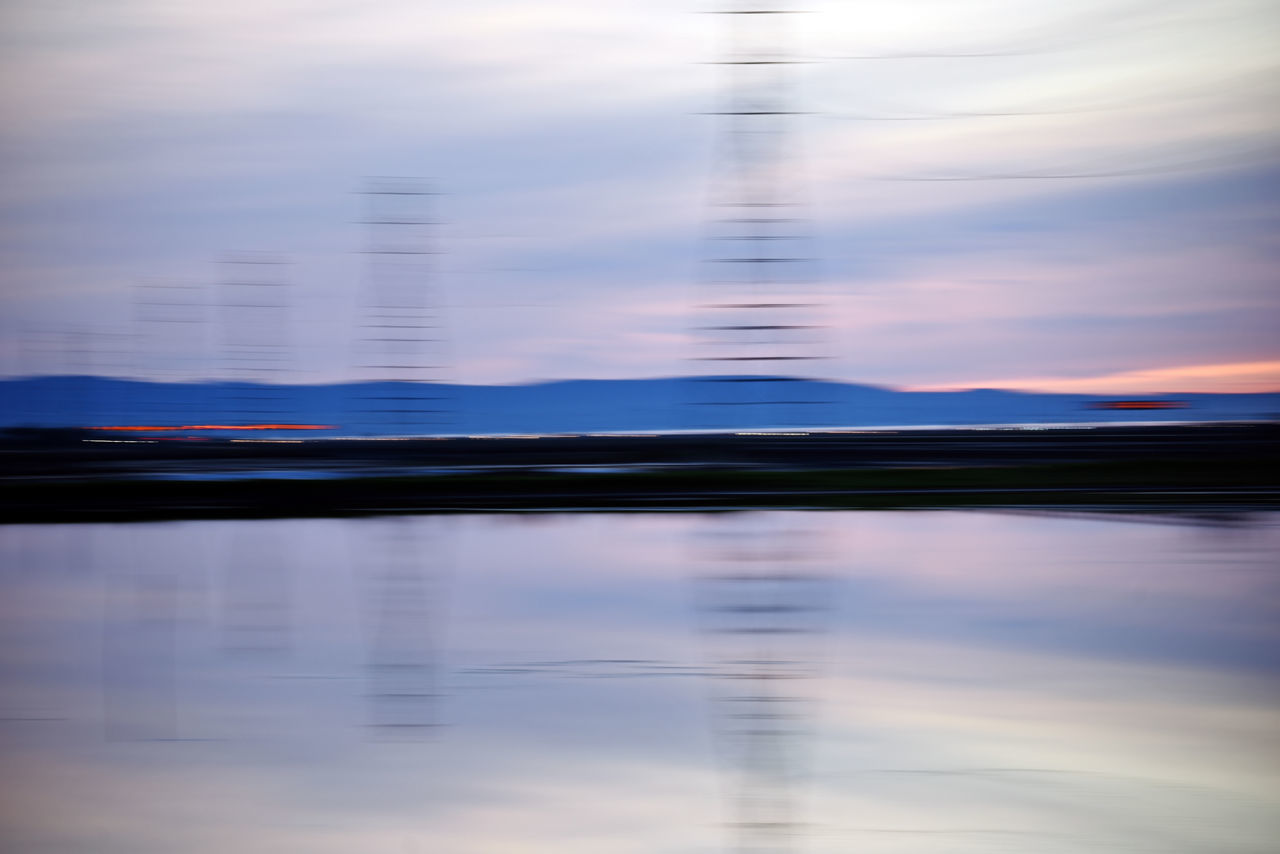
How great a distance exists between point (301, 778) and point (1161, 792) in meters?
4.63

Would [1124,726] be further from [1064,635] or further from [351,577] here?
[351,577]

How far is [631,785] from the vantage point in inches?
252

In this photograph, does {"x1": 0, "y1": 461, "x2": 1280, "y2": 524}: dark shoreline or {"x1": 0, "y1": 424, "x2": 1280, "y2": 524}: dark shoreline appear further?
{"x1": 0, "y1": 424, "x2": 1280, "y2": 524}: dark shoreline

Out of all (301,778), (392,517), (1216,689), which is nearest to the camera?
(301,778)

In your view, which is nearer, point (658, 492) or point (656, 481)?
point (658, 492)

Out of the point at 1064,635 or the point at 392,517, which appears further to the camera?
the point at 392,517

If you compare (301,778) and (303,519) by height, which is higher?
(301,778)

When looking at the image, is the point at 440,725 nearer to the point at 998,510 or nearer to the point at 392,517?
the point at 392,517

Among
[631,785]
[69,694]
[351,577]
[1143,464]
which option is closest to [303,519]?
[351,577]

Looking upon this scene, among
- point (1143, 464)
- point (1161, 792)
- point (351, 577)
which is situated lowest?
point (1143, 464)

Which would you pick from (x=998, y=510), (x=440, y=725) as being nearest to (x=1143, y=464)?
(x=998, y=510)

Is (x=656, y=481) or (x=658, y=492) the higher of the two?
(x=658, y=492)

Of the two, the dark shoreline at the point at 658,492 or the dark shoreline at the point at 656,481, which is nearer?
the dark shoreline at the point at 658,492

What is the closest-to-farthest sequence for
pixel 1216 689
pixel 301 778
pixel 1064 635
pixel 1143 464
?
pixel 301 778, pixel 1216 689, pixel 1064 635, pixel 1143 464
